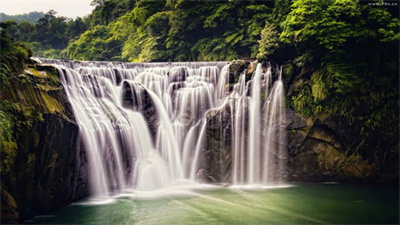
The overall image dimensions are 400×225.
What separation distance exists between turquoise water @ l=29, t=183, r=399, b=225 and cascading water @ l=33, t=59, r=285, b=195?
1.54 meters

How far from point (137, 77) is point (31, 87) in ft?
24.7

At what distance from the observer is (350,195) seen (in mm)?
14281

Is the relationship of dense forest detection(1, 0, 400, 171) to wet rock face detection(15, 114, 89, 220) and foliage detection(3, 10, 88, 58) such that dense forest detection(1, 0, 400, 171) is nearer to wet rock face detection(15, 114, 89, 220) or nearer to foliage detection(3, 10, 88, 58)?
wet rock face detection(15, 114, 89, 220)

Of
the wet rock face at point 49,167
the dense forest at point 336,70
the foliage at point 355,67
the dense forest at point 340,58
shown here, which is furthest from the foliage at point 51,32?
the foliage at point 355,67

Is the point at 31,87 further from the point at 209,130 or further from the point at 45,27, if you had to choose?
the point at 45,27

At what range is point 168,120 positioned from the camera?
1717 centimetres

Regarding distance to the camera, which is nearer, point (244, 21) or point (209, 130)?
point (209, 130)

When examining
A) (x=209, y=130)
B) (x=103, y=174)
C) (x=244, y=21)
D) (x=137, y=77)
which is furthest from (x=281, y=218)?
(x=244, y=21)

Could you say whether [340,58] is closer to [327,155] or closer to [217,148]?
[327,155]

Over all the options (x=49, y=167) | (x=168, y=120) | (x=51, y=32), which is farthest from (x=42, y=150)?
(x=51, y=32)

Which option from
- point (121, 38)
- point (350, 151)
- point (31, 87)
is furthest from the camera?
point (121, 38)

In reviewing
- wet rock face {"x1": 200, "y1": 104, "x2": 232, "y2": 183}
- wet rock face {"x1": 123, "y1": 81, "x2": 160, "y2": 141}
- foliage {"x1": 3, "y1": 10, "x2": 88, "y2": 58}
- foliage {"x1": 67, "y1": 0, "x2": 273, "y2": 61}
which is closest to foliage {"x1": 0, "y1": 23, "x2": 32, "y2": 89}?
wet rock face {"x1": 123, "y1": 81, "x2": 160, "y2": 141}

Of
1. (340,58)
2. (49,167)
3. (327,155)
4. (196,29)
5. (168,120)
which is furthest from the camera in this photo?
(196,29)

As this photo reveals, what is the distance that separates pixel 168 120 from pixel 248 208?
650 cm
